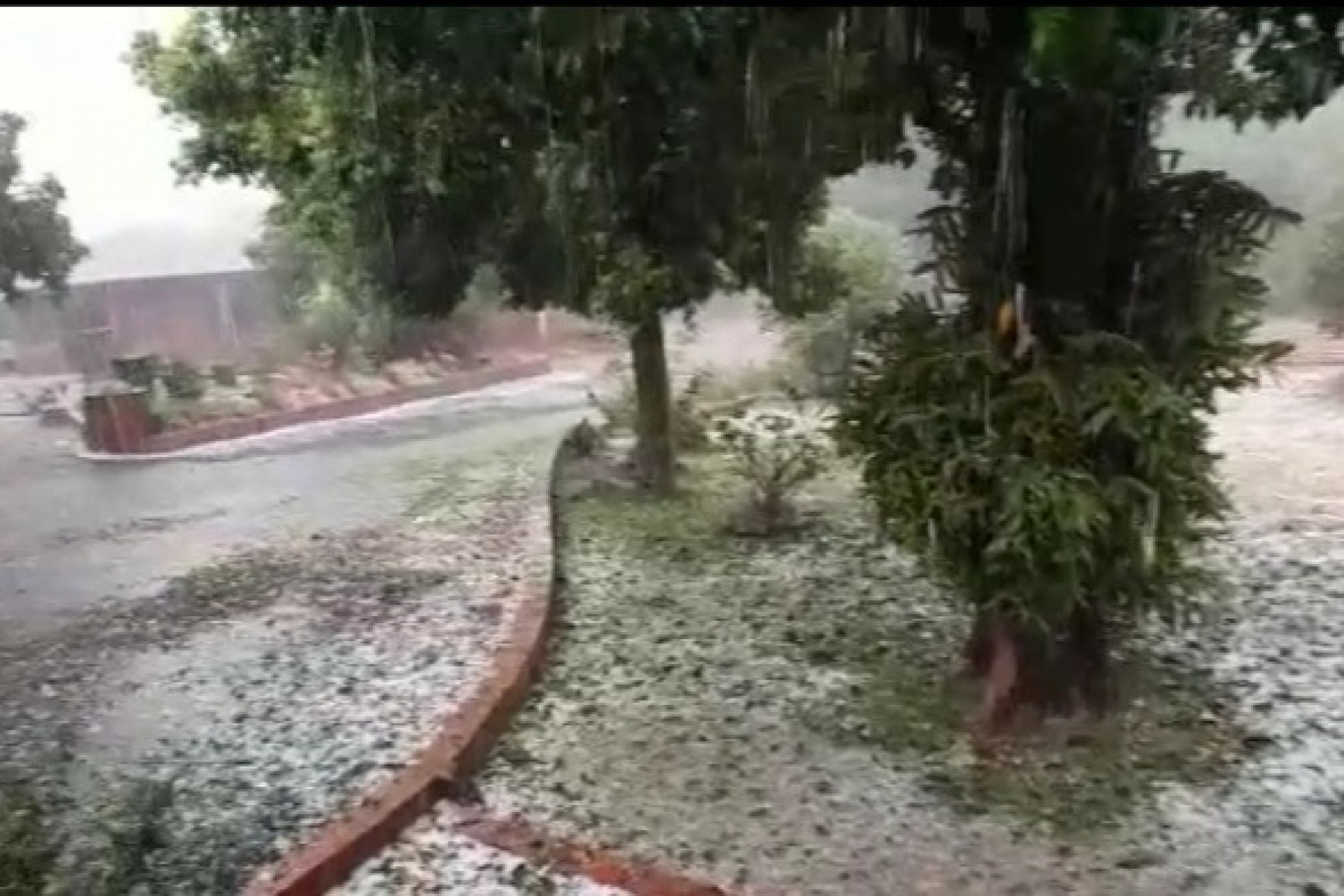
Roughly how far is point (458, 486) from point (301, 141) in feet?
9.59

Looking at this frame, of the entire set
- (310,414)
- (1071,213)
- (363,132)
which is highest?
(363,132)

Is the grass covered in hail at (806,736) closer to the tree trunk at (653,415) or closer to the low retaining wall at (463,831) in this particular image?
the low retaining wall at (463,831)

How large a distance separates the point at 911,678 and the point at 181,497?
5.35 metres

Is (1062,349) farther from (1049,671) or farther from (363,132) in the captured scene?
(363,132)

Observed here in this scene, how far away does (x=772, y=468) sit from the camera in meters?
5.61

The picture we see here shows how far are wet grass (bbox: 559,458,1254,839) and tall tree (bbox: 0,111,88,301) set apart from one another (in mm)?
5014

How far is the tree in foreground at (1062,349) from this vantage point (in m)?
2.64

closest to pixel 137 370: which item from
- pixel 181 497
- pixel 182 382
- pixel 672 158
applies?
pixel 182 382

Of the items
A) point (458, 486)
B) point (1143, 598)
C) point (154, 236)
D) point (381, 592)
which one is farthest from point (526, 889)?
point (154, 236)

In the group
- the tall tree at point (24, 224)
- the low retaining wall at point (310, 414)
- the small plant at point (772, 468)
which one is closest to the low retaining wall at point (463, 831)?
the small plant at point (772, 468)

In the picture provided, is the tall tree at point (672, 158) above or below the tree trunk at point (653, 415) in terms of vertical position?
above

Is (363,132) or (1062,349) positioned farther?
(363,132)

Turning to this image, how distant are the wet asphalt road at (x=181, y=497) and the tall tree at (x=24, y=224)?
1353 millimetres

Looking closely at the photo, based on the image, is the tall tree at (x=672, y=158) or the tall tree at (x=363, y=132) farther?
the tall tree at (x=363, y=132)
